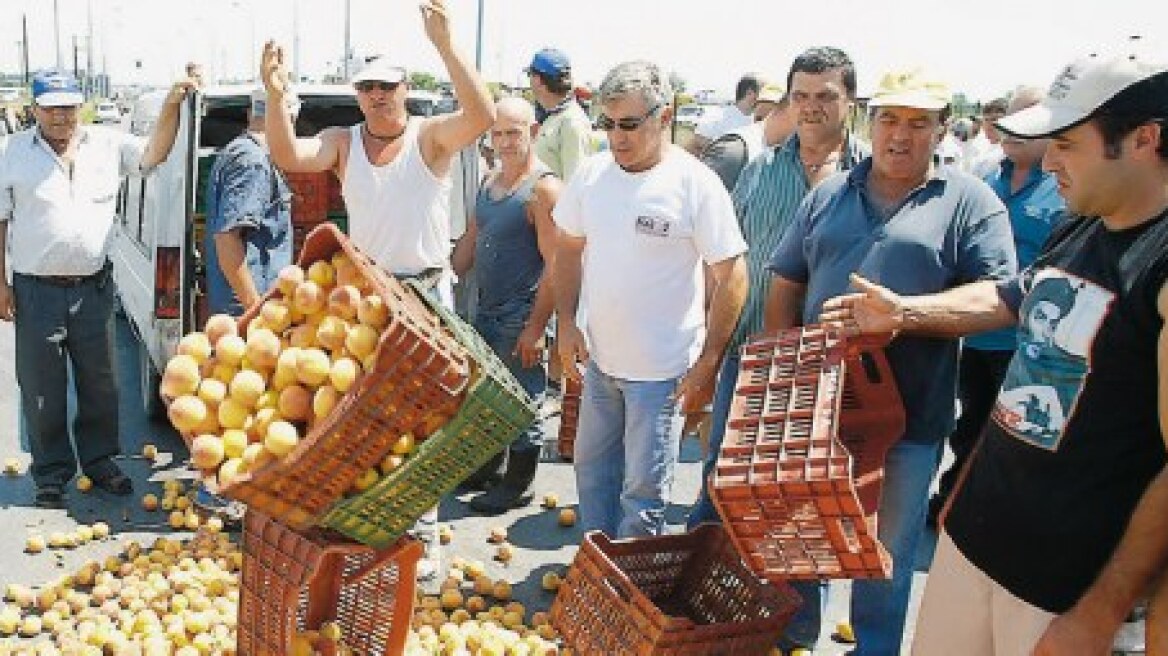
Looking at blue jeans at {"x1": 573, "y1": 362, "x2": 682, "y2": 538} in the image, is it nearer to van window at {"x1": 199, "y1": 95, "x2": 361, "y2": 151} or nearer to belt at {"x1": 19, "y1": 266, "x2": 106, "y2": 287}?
belt at {"x1": 19, "y1": 266, "x2": 106, "y2": 287}

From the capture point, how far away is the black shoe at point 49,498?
5285mm

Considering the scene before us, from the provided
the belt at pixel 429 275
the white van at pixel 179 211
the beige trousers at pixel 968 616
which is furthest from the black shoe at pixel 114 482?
the beige trousers at pixel 968 616

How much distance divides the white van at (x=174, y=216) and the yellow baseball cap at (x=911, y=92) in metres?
3.36

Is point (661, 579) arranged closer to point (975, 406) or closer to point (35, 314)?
point (975, 406)

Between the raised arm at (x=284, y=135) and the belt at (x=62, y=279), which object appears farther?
the belt at (x=62, y=279)

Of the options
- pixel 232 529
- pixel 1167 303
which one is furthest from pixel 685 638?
pixel 232 529

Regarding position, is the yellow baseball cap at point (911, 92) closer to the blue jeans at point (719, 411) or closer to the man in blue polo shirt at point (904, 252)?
the man in blue polo shirt at point (904, 252)

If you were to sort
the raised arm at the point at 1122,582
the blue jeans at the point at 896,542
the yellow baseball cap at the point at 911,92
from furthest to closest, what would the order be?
the blue jeans at the point at 896,542
the yellow baseball cap at the point at 911,92
the raised arm at the point at 1122,582

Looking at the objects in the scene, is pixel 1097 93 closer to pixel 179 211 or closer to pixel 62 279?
pixel 179 211

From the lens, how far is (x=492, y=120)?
3.91 m

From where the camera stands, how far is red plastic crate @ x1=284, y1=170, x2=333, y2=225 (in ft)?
20.7

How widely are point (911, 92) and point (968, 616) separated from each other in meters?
1.56

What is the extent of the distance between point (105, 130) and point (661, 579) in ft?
12.5

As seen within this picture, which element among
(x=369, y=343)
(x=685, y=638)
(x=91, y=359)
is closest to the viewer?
(x=369, y=343)
